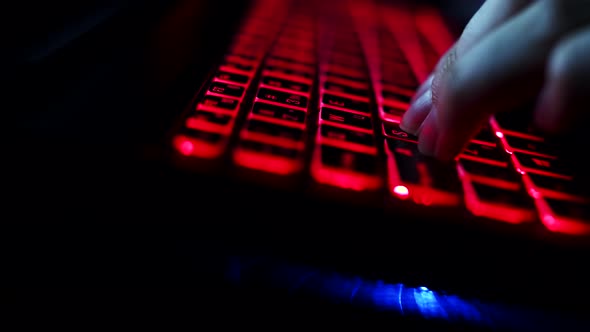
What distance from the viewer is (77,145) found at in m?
0.34

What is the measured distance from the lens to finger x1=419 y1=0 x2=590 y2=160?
1.00ft

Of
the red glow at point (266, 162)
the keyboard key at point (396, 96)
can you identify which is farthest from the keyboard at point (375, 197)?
the keyboard key at point (396, 96)

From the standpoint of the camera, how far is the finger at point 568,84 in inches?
10.7

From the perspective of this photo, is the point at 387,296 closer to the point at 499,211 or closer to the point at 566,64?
the point at 499,211

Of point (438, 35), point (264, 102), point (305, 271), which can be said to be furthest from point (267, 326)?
point (438, 35)

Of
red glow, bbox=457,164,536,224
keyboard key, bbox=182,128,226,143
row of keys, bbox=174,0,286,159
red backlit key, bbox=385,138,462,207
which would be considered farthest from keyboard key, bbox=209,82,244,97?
red glow, bbox=457,164,536,224

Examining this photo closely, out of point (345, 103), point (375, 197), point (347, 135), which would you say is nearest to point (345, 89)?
point (345, 103)

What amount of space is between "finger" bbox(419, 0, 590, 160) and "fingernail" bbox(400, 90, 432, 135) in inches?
3.0

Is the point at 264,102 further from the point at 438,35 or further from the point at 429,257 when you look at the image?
the point at 438,35

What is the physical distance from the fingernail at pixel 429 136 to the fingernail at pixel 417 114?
3 cm

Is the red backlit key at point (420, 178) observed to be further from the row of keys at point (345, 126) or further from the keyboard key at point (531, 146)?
the keyboard key at point (531, 146)

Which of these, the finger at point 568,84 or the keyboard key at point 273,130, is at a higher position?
the finger at point 568,84

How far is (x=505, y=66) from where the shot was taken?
1.05ft

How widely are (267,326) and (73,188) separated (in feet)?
0.75
